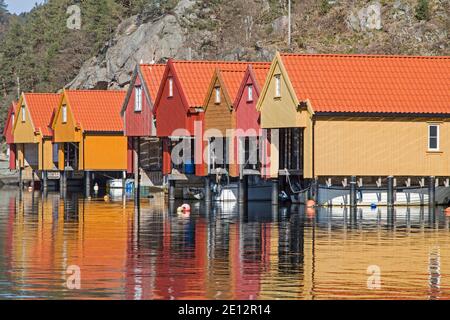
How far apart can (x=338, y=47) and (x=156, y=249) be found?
5887cm

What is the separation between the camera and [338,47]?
98125mm

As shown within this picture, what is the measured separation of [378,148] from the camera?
6444 cm

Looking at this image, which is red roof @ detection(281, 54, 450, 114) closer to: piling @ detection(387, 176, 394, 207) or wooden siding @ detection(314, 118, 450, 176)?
wooden siding @ detection(314, 118, 450, 176)

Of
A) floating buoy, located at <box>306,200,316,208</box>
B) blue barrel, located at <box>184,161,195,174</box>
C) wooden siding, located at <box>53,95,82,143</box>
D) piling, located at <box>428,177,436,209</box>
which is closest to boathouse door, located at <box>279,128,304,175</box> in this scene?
floating buoy, located at <box>306,200,316,208</box>

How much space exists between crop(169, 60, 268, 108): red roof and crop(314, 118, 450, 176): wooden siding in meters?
12.9

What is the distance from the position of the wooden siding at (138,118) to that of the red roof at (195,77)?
17.5ft

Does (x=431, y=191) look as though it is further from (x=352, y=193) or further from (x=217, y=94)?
(x=217, y=94)

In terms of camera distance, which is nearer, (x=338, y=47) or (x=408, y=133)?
(x=408, y=133)

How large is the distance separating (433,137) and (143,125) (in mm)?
23533

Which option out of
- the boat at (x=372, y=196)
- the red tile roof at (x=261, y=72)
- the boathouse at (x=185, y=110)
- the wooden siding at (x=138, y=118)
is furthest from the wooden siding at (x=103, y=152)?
the boat at (x=372, y=196)

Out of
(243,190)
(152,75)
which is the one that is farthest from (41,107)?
(243,190)

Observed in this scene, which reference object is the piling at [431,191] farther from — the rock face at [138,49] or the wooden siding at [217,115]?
the rock face at [138,49]

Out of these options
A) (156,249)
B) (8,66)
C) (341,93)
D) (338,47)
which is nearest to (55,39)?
(8,66)
